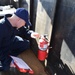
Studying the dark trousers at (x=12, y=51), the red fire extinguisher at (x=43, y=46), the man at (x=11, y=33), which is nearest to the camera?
the man at (x=11, y=33)

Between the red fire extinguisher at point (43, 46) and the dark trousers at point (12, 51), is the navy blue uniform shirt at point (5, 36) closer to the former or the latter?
the dark trousers at point (12, 51)

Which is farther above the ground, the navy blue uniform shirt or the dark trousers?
the navy blue uniform shirt

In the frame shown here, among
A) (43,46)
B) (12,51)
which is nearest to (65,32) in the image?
(43,46)

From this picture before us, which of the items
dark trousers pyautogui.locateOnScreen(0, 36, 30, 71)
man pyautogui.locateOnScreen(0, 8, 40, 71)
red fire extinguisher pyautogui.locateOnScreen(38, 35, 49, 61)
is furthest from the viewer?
red fire extinguisher pyautogui.locateOnScreen(38, 35, 49, 61)

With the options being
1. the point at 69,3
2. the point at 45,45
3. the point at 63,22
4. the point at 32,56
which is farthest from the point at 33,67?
the point at 69,3

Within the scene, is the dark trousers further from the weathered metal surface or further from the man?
the weathered metal surface

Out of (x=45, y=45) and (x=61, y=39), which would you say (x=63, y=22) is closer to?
(x=61, y=39)

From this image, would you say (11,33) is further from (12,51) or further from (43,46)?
(43,46)

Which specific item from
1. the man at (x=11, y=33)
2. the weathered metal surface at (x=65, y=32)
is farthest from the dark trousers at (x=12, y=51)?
the weathered metal surface at (x=65, y=32)

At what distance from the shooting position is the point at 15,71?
285cm

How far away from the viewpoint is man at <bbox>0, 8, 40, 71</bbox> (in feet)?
6.65

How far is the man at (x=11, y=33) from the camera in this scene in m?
2.03

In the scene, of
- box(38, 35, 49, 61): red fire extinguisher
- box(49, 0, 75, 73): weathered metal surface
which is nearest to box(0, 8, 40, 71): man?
box(38, 35, 49, 61): red fire extinguisher

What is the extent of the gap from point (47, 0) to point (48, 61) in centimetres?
120
